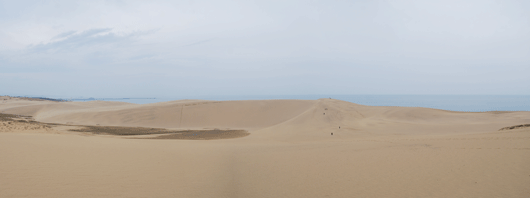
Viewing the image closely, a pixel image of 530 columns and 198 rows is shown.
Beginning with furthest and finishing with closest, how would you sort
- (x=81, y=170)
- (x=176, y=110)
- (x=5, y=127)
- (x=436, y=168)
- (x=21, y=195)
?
(x=176, y=110) < (x=5, y=127) < (x=436, y=168) < (x=81, y=170) < (x=21, y=195)

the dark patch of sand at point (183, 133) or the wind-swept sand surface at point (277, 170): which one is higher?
the wind-swept sand surface at point (277, 170)

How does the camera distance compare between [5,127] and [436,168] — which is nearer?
[436,168]

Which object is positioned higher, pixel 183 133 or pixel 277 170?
pixel 277 170

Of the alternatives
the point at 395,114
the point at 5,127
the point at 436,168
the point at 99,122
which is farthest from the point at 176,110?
the point at 436,168

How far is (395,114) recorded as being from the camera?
824 inches

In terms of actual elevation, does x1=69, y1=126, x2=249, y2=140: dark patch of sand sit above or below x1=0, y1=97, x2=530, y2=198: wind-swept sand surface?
below

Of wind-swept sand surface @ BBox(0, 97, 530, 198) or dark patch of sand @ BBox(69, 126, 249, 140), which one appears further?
dark patch of sand @ BBox(69, 126, 249, 140)

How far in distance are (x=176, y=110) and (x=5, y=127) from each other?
→ 12.9 metres

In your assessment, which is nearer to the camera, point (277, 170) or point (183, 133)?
point (277, 170)

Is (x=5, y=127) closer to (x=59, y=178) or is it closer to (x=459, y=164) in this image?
(x=59, y=178)

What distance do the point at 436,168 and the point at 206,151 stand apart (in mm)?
6517

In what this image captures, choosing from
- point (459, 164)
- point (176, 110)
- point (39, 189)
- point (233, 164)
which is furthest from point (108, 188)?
point (176, 110)

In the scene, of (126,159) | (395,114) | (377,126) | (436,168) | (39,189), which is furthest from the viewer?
(395,114)

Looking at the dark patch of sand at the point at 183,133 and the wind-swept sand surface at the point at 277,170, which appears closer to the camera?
the wind-swept sand surface at the point at 277,170
